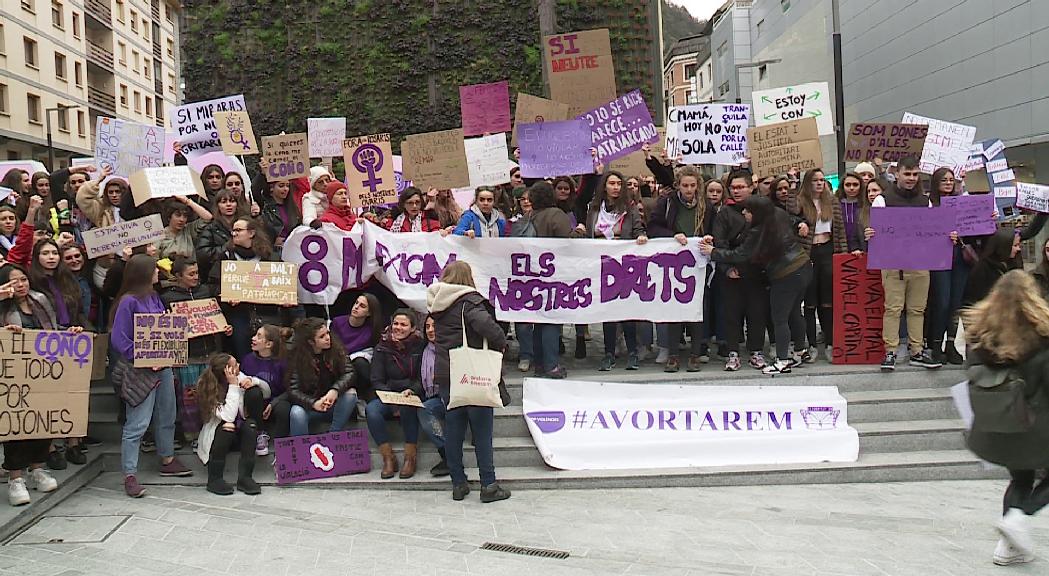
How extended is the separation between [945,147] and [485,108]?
4.95 m

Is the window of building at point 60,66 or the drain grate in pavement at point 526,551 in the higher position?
the window of building at point 60,66

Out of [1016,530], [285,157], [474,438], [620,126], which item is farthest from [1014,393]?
[285,157]

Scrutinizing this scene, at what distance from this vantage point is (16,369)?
6391 mm

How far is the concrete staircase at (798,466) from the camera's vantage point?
23.0ft

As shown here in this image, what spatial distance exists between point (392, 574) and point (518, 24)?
14688 millimetres

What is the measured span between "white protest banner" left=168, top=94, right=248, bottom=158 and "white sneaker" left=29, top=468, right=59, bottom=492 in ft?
14.6

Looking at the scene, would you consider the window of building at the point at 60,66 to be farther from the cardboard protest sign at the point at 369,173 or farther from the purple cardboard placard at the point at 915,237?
the purple cardboard placard at the point at 915,237

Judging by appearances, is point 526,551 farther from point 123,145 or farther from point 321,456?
point 123,145

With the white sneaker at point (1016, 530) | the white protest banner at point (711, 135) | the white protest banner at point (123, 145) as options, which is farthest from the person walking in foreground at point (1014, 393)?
the white protest banner at point (123, 145)

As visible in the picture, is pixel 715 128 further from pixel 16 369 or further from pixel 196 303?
pixel 16 369

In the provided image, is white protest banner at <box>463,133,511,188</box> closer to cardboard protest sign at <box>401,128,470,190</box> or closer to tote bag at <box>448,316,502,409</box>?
cardboard protest sign at <box>401,128,470,190</box>

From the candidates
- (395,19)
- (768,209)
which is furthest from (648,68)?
(768,209)

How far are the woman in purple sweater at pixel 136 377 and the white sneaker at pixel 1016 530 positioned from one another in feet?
19.3

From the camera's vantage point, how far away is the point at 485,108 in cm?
1001
